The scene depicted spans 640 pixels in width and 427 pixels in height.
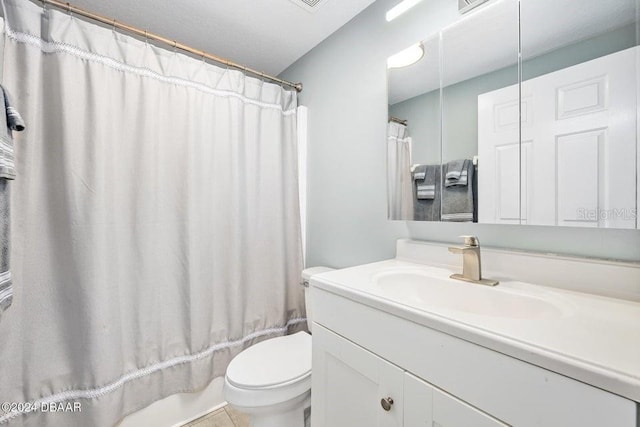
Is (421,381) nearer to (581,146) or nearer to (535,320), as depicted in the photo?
(535,320)

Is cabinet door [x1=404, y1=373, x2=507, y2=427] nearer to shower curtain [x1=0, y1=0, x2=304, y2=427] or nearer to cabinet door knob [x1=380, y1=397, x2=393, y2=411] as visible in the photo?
cabinet door knob [x1=380, y1=397, x2=393, y2=411]

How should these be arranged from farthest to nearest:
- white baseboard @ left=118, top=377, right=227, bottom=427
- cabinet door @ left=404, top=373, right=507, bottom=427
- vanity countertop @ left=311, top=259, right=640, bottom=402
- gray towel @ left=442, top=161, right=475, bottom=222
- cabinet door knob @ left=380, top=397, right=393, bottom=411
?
white baseboard @ left=118, top=377, right=227, bottom=427 → gray towel @ left=442, top=161, right=475, bottom=222 → cabinet door knob @ left=380, top=397, right=393, bottom=411 → cabinet door @ left=404, top=373, right=507, bottom=427 → vanity countertop @ left=311, top=259, right=640, bottom=402

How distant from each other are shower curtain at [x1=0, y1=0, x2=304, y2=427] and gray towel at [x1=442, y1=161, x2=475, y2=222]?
107 cm

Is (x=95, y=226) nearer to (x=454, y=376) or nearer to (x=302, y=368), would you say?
(x=302, y=368)

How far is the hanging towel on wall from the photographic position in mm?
884

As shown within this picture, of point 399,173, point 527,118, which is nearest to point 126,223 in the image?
point 399,173

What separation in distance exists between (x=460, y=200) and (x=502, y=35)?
60 cm

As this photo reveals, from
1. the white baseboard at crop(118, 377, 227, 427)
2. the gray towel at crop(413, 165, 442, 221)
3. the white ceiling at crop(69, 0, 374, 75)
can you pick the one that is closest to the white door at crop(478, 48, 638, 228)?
the gray towel at crop(413, 165, 442, 221)

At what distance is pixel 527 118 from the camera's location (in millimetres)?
882

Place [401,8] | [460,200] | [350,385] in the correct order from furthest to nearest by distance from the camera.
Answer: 1. [401,8]
2. [460,200]
3. [350,385]

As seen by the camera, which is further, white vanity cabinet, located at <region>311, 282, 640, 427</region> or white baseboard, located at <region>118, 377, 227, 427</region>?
white baseboard, located at <region>118, 377, 227, 427</region>

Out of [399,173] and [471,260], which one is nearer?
[471,260]

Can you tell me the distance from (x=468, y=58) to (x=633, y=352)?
40.4 inches

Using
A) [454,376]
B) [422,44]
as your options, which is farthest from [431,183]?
[454,376]
